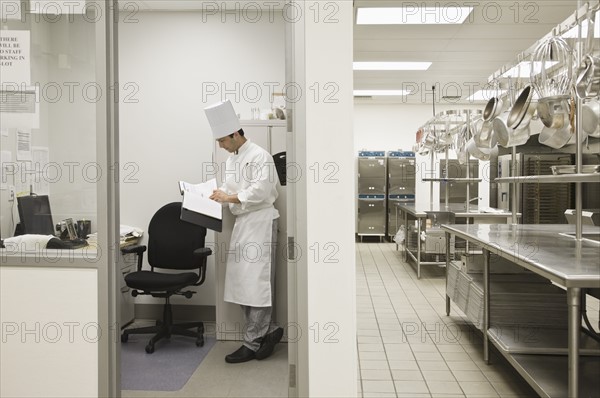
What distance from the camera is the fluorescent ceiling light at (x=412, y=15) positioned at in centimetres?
433

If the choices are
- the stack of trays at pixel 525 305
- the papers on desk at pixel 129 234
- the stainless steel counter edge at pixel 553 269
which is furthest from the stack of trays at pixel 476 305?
the papers on desk at pixel 129 234

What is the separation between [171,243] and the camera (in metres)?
3.71

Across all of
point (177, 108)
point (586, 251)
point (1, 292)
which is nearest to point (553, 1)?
point (586, 251)

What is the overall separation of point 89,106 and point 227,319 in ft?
6.90

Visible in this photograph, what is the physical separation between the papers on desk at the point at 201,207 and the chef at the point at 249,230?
0.06 m

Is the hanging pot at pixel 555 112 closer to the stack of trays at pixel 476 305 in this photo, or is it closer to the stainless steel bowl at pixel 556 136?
the stainless steel bowl at pixel 556 136

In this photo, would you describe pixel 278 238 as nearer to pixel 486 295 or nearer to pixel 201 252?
pixel 201 252

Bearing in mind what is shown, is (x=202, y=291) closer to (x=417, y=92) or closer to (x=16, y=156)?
(x=16, y=156)

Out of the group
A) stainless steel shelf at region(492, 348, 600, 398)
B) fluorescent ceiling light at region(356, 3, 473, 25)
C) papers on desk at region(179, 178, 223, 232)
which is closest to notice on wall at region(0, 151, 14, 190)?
papers on desk at region(179, 178, 223, 232)

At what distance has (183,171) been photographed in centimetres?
405

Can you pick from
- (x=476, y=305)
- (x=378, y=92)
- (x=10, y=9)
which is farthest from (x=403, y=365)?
(x=378, y=92)

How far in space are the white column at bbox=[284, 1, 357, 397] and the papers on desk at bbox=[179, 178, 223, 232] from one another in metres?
1.41

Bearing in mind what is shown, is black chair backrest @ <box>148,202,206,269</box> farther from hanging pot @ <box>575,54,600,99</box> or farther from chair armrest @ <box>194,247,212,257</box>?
hanging pot @ <box>575,54,600,99</box>

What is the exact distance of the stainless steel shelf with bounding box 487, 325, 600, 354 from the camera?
262 centimetres
